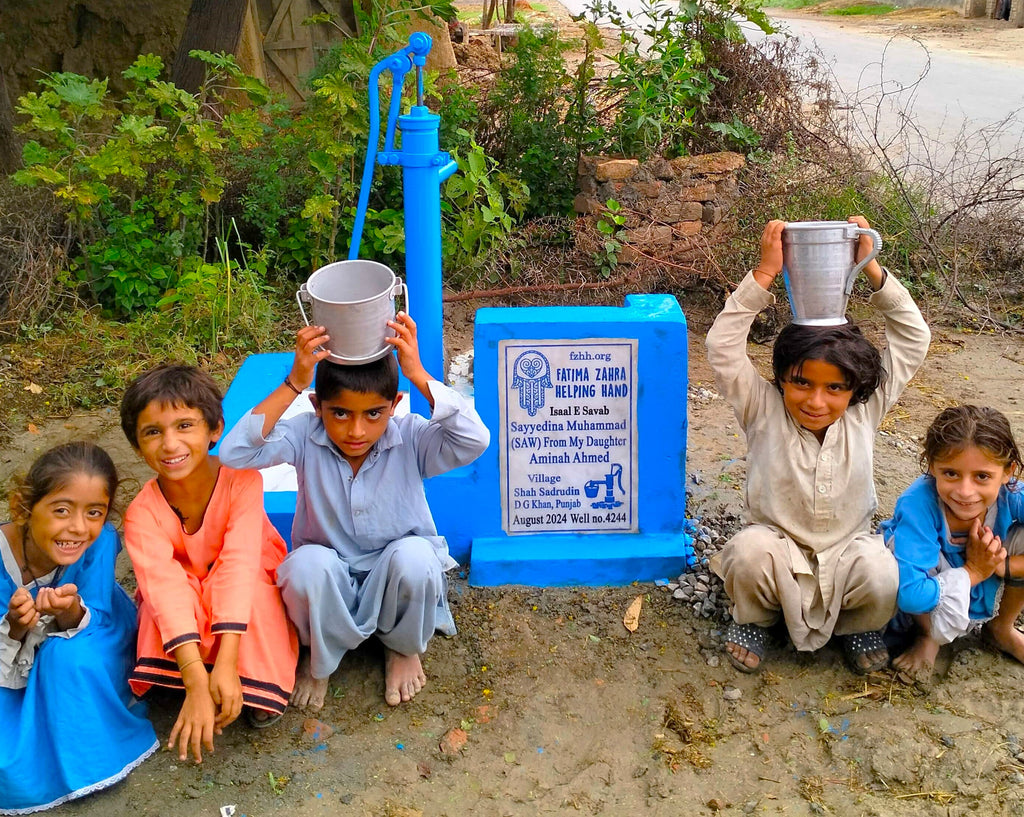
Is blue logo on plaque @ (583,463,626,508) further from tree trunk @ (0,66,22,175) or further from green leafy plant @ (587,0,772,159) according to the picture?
tree trunk @ (0,66,22,175)

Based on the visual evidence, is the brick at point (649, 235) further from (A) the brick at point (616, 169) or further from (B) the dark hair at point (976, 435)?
(B) the dark hair at point (976, 435)

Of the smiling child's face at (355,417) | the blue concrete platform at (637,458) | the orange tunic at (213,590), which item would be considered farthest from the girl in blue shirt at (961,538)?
the orange tunic at (213,590)

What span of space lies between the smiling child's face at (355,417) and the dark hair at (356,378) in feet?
0.04

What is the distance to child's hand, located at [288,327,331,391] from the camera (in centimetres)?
236

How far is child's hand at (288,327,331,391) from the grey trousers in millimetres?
493

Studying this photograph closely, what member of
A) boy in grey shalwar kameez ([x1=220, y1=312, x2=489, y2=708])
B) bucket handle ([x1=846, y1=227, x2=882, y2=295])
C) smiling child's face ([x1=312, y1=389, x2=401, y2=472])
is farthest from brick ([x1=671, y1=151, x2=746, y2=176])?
smiling child's face ([x1=312, y1=389, x2=401, y2=472])

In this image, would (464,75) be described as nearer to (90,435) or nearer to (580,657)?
(90,435)

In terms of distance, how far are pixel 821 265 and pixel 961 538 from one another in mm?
830

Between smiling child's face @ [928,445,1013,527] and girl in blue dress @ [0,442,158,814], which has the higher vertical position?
smiling child's face @ [928,445,1013,527]

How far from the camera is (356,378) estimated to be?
2492mm

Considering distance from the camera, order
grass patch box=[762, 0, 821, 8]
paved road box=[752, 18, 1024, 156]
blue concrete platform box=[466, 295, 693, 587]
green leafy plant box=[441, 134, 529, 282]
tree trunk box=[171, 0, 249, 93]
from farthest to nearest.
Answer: grass patch box=[762, 0, 821, 8]
paved road box=[752, 18, 1024, 156]
tree trunk box=[171, 0, 249, 93]
green leafy plant box=[441, 134, 529, 282]
blue concrete platform box=[466, 295, 693, 587]

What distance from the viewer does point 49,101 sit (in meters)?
4.55

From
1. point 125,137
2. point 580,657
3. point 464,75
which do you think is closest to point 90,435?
point 125,137

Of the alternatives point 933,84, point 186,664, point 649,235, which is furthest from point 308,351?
point 933,84
